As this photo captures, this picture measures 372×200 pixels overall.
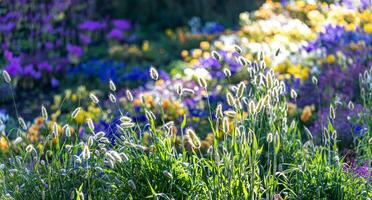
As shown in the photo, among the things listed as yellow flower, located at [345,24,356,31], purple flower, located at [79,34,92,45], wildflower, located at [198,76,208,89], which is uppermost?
wildflower, located at [198,76,208,89]

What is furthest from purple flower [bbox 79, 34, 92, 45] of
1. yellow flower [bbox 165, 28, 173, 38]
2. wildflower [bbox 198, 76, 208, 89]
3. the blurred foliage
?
wildflower [bbox 198, 76, 208, 89]

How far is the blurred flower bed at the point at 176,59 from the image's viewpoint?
568 centimetres

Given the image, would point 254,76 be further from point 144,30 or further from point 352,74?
point 144,30

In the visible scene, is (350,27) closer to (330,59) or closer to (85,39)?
(330,59)

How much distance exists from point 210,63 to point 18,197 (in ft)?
12.3

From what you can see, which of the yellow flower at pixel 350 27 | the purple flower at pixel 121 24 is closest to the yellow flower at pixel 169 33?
the purple flower at pixel 121 24

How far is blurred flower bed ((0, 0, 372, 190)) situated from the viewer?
18.6ft

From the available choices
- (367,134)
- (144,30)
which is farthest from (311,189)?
(144,30)

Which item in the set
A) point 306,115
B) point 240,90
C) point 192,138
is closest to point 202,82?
point 240,90

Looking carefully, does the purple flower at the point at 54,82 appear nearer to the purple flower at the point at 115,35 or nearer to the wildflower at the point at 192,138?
the purple flower at the point at 115,35

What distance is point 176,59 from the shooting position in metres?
8.22

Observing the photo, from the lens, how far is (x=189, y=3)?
10.2m

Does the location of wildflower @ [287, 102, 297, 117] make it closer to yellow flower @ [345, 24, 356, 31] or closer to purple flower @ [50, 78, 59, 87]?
yellow flower @ [345, 24, 356, 31]

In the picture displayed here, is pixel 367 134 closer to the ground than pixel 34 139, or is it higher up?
higher up
